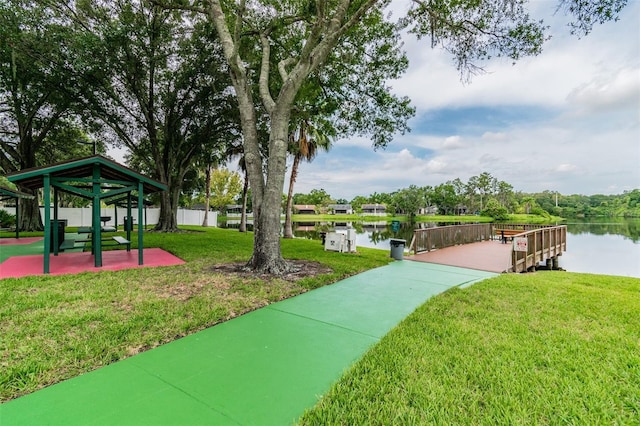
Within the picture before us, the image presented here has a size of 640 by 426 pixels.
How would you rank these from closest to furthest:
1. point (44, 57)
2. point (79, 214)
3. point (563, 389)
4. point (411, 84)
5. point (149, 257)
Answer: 1. point (563, 389)
2. point (149, 257)
3. point (44, 57)
4. point (411, 84)
5. point (79, 214)

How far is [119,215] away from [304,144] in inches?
759

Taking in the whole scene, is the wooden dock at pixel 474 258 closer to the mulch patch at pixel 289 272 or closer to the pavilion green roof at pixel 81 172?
the mulch patch at pixel 289 272

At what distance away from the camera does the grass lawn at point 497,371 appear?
1917 mm

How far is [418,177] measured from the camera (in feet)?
206

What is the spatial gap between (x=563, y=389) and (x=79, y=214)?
25532 mm

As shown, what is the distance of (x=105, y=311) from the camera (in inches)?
145

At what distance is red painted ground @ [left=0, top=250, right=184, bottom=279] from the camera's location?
5.92 m

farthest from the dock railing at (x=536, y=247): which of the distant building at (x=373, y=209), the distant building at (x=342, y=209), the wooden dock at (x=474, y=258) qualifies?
the distant building at (x=342, y=209)

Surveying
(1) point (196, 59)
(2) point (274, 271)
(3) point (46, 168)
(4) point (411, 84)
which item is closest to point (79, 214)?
(1) point (196, 59)

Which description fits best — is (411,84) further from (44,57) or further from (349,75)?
(44,57)

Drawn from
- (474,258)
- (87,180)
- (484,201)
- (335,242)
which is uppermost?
(484,201)

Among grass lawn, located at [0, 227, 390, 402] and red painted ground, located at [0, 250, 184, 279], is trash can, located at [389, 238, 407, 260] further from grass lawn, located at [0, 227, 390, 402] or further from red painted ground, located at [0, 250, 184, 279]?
red painted ground, located at [0, 250, 184, 279]

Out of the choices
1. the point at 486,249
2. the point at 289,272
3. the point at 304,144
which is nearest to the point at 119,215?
the point at 304,144

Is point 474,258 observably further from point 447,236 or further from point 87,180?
point 87,180
